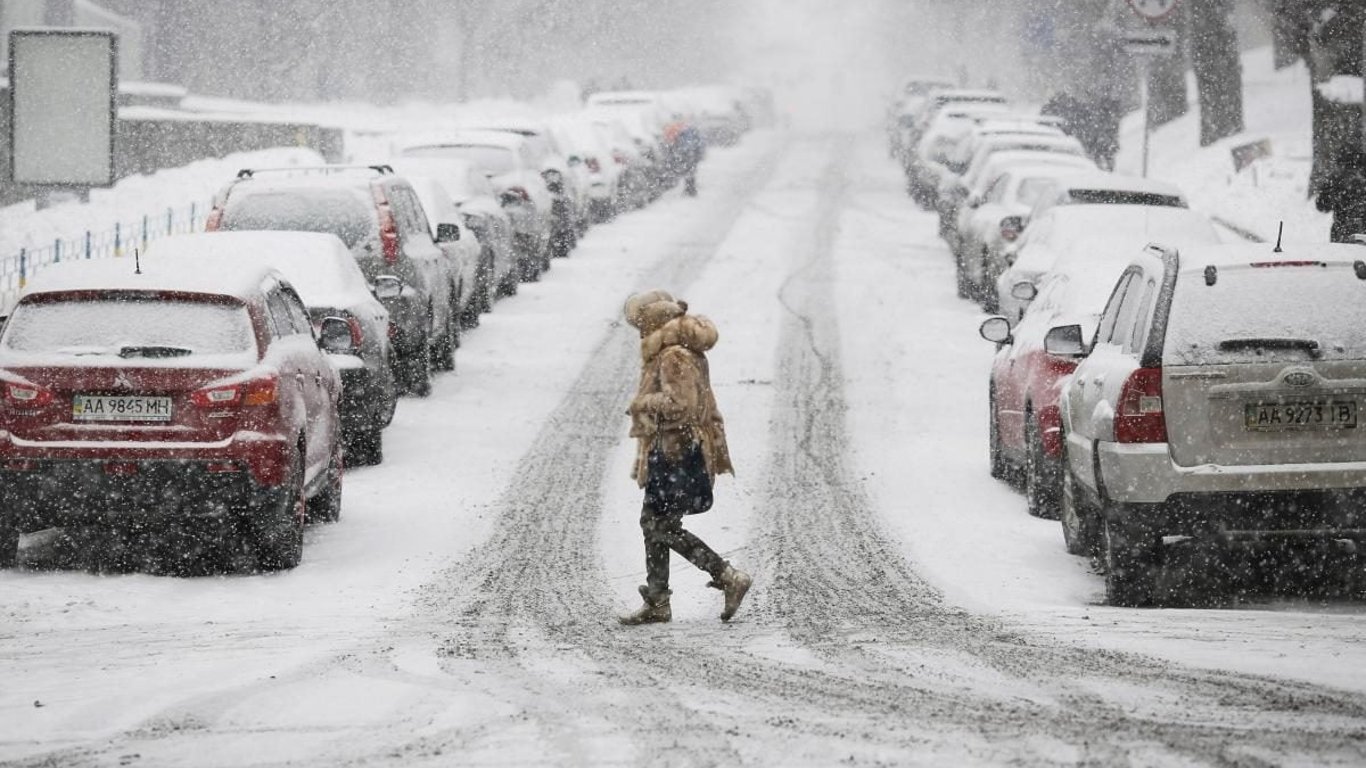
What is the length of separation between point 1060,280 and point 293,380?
204 inches

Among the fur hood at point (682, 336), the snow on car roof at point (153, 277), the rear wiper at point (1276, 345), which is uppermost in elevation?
the rear wiper at point (1276, 345)

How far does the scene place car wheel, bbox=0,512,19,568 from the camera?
35.8ft

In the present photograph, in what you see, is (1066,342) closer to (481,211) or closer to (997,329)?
(997,329)

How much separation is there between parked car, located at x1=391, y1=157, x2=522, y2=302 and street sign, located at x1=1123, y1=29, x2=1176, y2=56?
8.95 m

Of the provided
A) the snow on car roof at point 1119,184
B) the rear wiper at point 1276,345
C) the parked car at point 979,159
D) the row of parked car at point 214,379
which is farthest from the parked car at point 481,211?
the rear wiper at point 1276,345

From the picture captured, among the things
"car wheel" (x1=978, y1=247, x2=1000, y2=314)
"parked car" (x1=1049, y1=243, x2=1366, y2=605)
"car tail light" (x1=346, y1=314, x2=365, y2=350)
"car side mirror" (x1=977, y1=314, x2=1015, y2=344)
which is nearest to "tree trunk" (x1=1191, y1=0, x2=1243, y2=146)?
"car wheel" (x1=978, y1=247, x2=1000, y2=314)

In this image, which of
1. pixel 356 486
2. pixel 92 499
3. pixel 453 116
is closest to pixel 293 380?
pixel 92 499

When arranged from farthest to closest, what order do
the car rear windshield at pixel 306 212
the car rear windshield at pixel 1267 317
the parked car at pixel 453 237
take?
the parked car at pixel 453 237 → the car rear windshield at pixel 306 212 → the car rear windshield at pixel 1267 317

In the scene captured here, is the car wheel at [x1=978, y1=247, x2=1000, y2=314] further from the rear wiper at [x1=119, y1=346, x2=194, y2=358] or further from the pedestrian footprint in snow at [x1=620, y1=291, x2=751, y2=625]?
the pedestrian footprint in snow at [x1=620, y1=291, x2=751, y2=625]

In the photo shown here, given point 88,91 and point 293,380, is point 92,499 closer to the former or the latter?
point 293,380

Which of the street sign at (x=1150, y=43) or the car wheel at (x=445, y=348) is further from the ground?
the street sign at (x=1150, y=43)

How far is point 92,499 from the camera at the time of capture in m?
10.8

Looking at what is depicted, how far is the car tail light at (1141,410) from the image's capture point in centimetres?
970

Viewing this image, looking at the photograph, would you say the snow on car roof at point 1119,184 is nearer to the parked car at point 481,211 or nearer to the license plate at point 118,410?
the parked car at point 481,211
